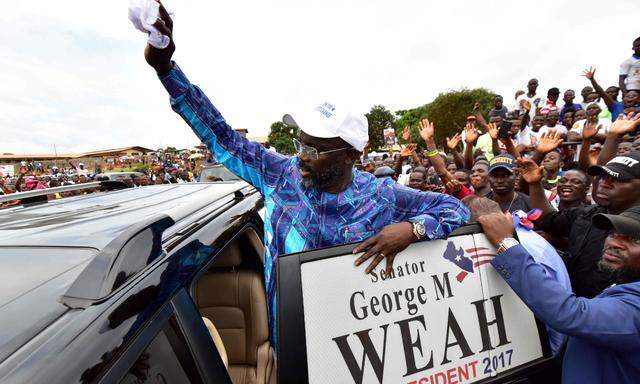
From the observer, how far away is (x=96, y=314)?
33.1 inches

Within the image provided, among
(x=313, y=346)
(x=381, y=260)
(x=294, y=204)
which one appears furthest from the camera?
(x=294, y=204)

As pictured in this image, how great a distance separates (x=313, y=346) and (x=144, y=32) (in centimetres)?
134

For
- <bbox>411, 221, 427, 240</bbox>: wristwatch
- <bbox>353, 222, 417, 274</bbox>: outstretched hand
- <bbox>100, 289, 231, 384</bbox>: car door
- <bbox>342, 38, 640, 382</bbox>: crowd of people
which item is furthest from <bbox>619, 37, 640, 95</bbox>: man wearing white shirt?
<bbox>100, 289, 231, 384</bbox>: car door

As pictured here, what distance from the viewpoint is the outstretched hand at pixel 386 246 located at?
1.39 m

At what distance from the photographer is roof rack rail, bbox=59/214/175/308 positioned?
2.86 feet

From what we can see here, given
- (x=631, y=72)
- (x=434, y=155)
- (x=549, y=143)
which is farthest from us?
(x=631, y=72)

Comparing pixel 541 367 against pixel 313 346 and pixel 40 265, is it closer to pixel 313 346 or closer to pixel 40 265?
pixel 313 346

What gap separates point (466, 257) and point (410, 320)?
14.7 inches

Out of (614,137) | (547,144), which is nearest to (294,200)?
(547,144)

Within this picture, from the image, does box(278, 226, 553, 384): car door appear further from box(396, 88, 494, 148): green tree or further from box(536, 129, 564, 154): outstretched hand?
box(396, 88, 494, 148): green tree

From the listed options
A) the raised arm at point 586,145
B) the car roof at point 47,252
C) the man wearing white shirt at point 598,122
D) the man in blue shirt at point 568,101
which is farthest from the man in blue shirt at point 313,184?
the man in blue shirt at point 568,101

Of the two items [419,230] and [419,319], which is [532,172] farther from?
[419,319]

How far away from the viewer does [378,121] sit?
53469 mm

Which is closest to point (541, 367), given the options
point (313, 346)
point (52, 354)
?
point (313, 346)
